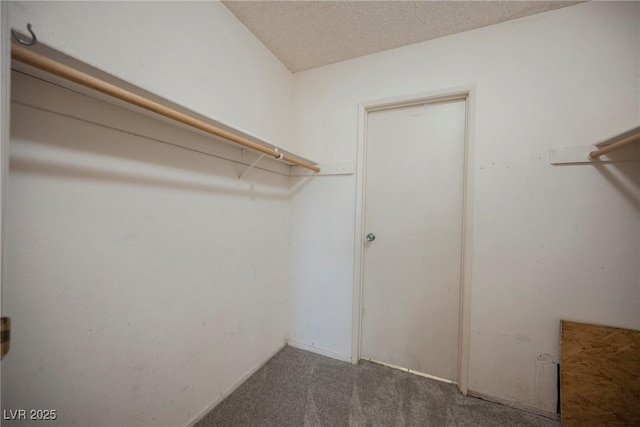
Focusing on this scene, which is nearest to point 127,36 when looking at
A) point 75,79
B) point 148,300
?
point 75,79

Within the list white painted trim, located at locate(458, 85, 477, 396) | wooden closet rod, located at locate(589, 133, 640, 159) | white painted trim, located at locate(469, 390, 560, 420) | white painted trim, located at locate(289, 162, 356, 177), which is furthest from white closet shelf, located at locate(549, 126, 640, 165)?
white painted trim, located at locate(469, 390, 560, 420)

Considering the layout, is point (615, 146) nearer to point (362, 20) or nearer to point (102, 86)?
point (362, 20)

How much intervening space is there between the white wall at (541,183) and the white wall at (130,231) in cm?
141

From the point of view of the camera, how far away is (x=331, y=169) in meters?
1.85

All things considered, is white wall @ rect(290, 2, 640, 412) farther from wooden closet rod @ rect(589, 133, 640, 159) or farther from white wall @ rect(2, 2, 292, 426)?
white wall @ rect(2, 2, 292, 426)

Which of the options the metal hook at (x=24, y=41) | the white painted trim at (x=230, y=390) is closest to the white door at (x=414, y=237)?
the white painted trim at (x=230, y=390)

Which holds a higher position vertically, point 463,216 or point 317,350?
point 463,216

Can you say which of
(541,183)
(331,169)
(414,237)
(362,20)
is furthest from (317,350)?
(362,20)

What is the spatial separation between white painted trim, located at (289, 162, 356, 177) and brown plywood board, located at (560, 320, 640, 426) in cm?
160

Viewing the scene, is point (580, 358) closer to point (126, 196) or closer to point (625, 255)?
point (625, 255)

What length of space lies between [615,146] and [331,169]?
4.96 feet

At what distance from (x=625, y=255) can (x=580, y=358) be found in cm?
62

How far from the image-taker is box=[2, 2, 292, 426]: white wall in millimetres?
733

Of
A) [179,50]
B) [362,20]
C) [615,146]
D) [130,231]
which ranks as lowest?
[130,231]
